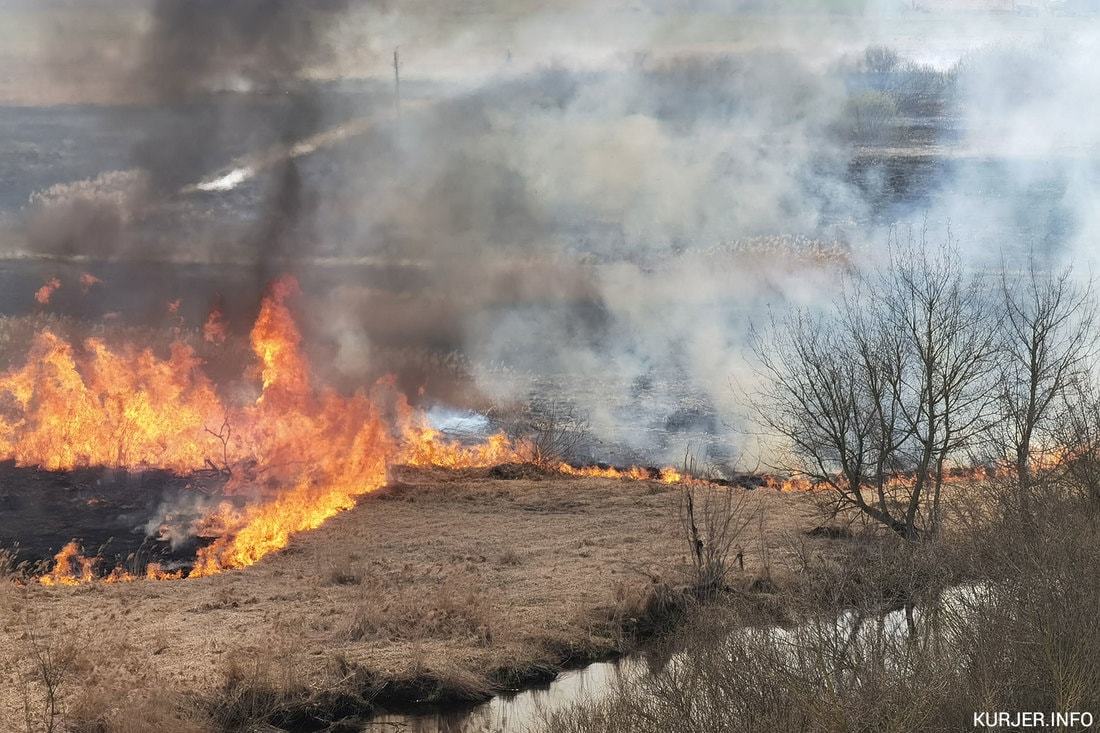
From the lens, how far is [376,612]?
2236cm

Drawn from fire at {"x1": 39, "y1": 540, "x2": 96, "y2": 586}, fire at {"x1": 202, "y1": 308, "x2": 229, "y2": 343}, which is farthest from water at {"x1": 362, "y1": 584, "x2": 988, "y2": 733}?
fire at {"x1": 202, "y1": 308, "x2": 229, "y2": 343}

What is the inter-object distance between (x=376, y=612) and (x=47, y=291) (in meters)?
32.9

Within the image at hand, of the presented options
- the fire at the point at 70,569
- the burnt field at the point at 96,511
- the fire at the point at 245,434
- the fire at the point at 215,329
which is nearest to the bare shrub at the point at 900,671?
the fire at the point at 70,569

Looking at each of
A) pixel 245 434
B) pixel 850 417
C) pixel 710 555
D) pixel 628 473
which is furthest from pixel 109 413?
pixel 850 417

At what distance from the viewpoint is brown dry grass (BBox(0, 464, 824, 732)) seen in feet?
63.3

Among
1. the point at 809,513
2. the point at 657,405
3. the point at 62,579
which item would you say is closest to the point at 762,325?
the point at 657,405

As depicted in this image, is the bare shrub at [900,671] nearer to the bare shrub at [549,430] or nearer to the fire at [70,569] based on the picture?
the fire at [70,569]

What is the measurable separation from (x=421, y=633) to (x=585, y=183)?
3209cm

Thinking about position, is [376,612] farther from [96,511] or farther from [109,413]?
[109,413]

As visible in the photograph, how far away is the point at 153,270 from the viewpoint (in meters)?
48.3

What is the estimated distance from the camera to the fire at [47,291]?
48875mm

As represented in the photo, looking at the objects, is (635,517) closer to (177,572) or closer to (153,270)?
(177,572)

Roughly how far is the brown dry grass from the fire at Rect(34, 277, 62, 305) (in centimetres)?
2503

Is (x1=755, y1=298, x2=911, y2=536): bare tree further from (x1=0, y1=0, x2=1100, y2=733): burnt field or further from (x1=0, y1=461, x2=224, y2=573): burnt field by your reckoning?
(x1=0, y1=461, x2=224, y2=573): burnt field
